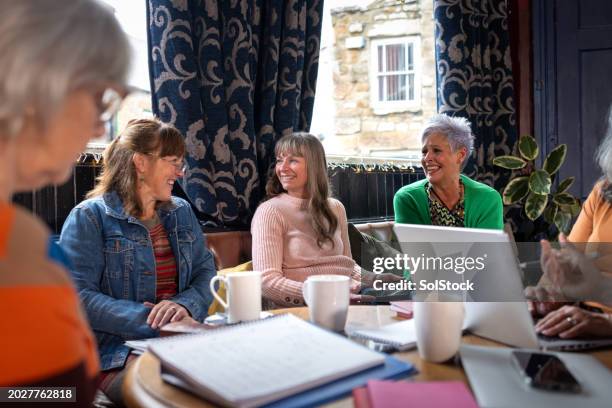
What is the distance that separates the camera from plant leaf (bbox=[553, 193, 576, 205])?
4003mm

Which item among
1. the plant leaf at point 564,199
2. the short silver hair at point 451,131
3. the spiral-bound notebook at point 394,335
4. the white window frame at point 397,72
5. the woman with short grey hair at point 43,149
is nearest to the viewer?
the woman with short grey hair at point 43,149

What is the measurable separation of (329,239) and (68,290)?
1.88 meters

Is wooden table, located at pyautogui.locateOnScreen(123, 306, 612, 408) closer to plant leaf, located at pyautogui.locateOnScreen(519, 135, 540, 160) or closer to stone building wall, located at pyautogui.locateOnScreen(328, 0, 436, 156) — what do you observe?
plant leaf, located at pyautogui.locateOnScreen(519, 135, 540, 160)

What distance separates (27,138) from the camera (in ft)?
1.86

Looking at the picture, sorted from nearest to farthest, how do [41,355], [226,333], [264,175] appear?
[41,355] → [226,333] → [264,175]

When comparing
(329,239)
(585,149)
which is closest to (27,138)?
(329,239)

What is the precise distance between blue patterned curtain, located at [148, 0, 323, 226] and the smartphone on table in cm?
165

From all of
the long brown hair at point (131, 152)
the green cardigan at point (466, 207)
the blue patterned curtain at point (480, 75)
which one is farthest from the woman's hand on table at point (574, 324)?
the blue patterned curtain at point (480, 75)

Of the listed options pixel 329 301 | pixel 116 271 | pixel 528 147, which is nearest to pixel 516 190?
pixel 528 147

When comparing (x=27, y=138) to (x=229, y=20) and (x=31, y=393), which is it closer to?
(x=31, y=393)

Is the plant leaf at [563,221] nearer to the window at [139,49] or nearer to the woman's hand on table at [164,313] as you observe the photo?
the window at [139,49]

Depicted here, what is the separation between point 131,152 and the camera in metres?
1.86

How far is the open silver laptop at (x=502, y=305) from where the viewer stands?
102cm

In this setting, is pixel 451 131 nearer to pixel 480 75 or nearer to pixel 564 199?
pixel 480 75
